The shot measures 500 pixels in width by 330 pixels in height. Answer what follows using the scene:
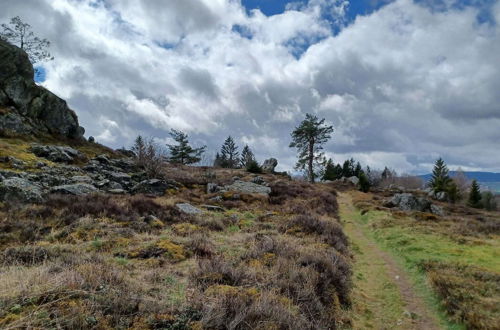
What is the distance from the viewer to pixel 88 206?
1141 cm

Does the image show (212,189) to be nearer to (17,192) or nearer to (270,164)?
(17,192)

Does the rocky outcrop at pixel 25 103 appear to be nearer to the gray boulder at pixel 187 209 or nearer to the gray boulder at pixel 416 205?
the gray boulder at pixel 187 209

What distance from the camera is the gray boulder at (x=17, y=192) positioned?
10.8m

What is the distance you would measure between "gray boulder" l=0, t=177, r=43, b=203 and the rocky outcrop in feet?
62.9

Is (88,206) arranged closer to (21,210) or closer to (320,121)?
(21,210)

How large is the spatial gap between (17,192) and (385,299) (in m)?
14.2

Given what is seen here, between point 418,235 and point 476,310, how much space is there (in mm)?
8737

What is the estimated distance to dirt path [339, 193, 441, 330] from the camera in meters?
6.40

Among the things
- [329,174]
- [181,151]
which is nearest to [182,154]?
[181,151]

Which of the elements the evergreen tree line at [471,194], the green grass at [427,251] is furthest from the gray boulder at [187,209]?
the evergreen tree line at [471,194]

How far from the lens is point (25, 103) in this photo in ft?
96.5

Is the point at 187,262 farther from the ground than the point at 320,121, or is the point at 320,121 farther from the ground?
the point at 320,121

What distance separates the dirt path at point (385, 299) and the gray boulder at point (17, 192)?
12.8 meters

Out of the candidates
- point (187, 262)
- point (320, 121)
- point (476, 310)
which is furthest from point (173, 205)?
point (320, 121)
